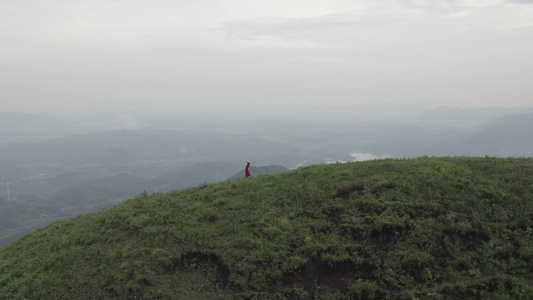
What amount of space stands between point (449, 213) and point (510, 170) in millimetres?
5453

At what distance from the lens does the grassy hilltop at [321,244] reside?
30.7ft

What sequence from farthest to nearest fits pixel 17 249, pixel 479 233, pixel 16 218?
pixel 16 218 → pixel 17 249 → pixel 479 233

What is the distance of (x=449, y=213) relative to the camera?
37.0ft

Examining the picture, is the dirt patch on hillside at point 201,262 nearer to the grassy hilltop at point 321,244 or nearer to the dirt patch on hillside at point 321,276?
the grassy hilltop at point 321,244

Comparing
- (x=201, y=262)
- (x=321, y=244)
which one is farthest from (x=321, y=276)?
(x=201, y=262)

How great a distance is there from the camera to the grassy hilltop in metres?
9.36

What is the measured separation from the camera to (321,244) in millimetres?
10992

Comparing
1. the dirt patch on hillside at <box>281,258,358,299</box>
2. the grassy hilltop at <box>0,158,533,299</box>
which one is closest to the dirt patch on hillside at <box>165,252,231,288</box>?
the grassy hilltop at <box>0,158,533,299</box>

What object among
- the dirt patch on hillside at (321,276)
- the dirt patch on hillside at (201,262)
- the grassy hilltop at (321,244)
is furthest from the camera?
the dirt patch on hillside at (201,262)

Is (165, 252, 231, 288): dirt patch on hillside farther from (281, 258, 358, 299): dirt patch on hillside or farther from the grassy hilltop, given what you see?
(281, 258, 358, 299): dirt patch on hillside

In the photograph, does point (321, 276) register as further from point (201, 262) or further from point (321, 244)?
point (201, 262)

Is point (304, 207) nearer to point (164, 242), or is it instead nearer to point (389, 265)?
point (389, 265)

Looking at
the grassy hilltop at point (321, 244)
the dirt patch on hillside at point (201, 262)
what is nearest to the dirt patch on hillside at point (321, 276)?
the grassy hilltop at point (321, 244)

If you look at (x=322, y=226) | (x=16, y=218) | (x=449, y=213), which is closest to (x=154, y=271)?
(x=322, y=226)
